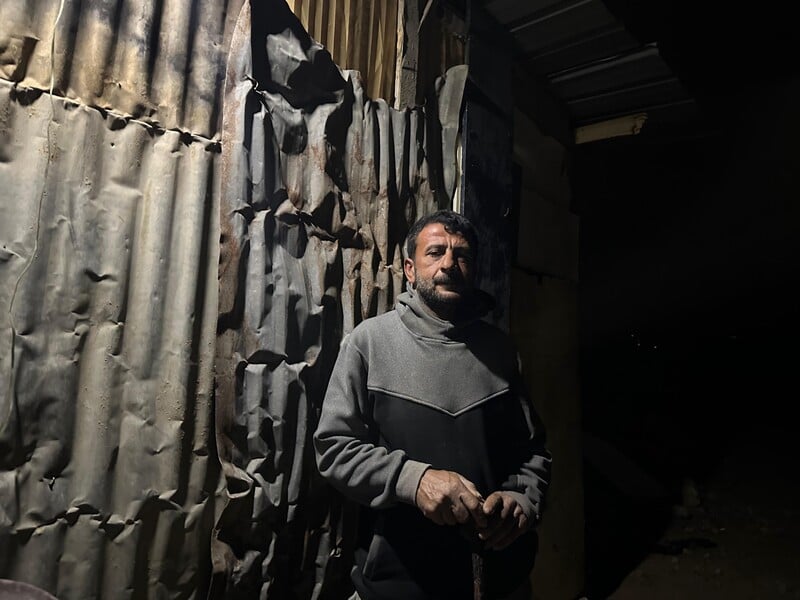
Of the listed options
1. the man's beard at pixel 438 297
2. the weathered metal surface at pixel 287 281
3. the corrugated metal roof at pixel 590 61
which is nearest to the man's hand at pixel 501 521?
the weathered metal surface at pixel 287 281

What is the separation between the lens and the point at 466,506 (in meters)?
1.32

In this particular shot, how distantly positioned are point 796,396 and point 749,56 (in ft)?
15.5

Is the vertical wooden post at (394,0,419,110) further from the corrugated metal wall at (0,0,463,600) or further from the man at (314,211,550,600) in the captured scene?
the man at (314,211,550,600)

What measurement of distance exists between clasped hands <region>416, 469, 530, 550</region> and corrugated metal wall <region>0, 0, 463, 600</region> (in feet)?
1.19

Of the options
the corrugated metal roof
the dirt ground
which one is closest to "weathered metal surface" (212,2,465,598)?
the corrugated metal roof

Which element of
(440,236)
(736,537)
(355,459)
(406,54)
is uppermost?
(406,54)

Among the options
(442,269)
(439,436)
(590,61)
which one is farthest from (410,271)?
(590,61)

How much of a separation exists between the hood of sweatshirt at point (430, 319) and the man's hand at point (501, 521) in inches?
19.0

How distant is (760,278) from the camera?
5211 millimetres

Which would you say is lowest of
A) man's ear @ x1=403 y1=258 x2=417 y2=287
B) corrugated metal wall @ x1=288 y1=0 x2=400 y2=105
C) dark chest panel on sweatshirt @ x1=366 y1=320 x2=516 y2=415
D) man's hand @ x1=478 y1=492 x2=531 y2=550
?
man's hand @ x1=478 y1=492 x2=531 y2=550

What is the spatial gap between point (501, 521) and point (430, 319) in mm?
603

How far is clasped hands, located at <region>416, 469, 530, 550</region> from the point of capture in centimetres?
131

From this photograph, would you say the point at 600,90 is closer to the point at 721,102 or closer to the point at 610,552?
the point at 721,102

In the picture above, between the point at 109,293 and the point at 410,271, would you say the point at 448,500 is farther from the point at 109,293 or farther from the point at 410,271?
the point at 109,293
